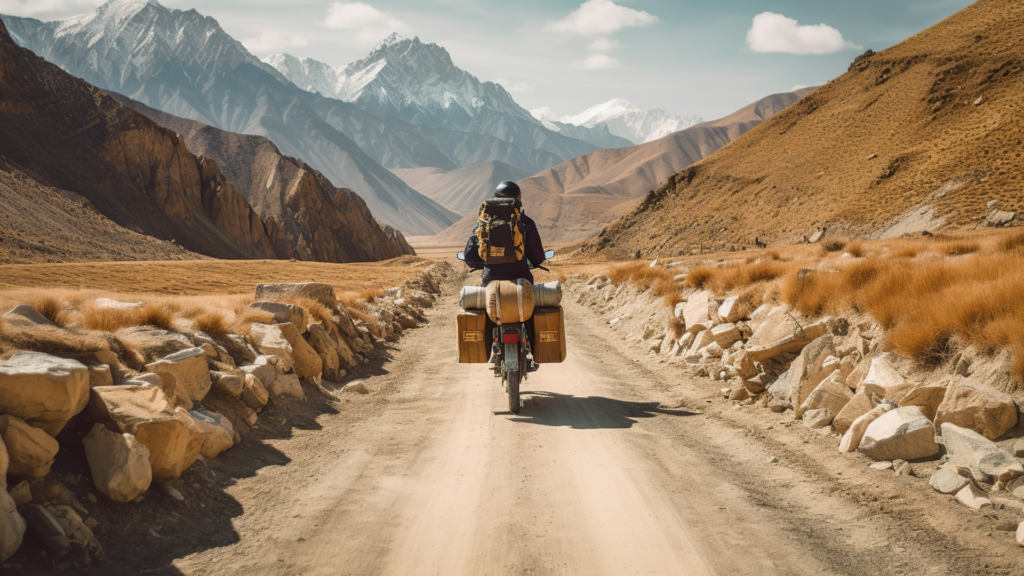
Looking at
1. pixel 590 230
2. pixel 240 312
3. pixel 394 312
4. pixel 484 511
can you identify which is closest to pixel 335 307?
pixel 240 312

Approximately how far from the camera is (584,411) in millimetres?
7172

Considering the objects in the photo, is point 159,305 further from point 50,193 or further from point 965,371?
point 50,193

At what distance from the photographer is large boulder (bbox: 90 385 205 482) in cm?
411

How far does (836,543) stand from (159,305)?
7477 mm

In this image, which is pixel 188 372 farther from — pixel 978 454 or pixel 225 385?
pixel 978 454

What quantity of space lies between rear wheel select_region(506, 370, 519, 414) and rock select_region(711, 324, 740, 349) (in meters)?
3.94

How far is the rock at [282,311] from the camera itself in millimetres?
8406

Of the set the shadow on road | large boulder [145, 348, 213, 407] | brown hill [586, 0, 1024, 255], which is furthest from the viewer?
brown hill [586, 0, 1024, 255]

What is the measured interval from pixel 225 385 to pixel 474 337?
9.30ft

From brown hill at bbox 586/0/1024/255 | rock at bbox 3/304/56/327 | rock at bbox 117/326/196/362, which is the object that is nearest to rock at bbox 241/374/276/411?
rock at bbox 117/326/196/362

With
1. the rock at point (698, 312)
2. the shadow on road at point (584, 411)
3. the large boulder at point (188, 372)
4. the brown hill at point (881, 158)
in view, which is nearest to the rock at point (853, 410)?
the shadow on road at point (584, 411)

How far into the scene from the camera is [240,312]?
8.36 m

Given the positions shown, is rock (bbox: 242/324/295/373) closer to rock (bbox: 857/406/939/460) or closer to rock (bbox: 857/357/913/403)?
rock (bbox: 857/406/939/460)

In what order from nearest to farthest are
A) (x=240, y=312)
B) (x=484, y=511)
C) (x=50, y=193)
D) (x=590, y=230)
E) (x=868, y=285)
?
(x=484, y=511) < (x=868, y=285) < (x=240, y=312) < (x=50, y=193) < (x=590, y=230)
